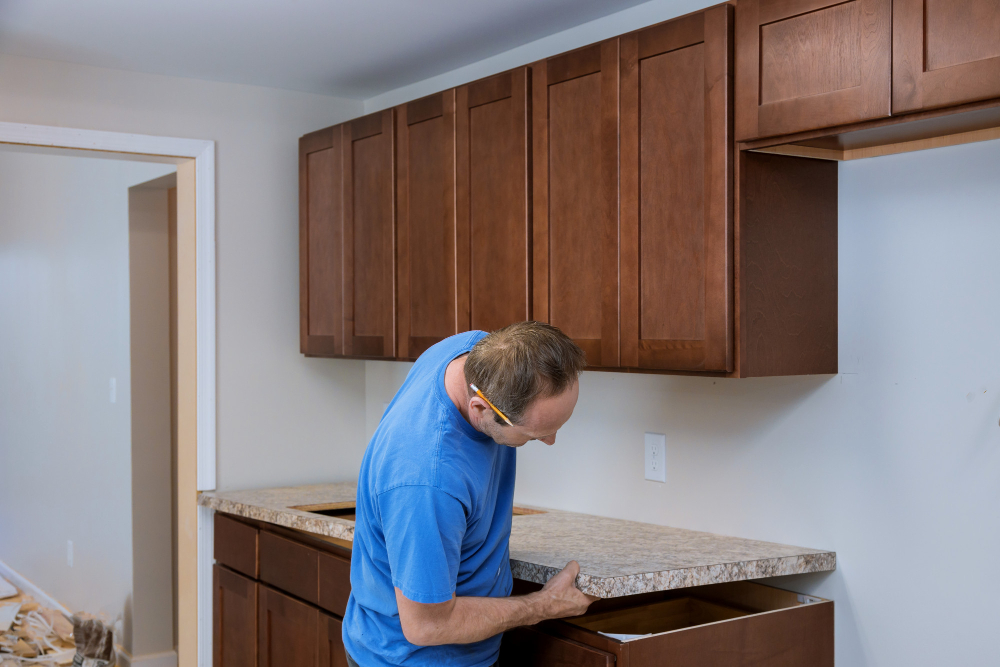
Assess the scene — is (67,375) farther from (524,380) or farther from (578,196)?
(524,380)

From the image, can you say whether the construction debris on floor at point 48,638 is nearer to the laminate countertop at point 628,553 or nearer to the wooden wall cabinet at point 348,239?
the wooden wall cabinet at point 348,239

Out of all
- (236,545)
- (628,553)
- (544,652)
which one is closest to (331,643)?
(236,545)

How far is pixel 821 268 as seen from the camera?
206 centimetres

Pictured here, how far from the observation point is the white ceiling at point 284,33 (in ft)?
8.21

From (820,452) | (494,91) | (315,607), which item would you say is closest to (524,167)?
(494,91)

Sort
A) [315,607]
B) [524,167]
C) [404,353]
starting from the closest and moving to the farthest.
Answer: [524,167] → [315,607] → [404,353]

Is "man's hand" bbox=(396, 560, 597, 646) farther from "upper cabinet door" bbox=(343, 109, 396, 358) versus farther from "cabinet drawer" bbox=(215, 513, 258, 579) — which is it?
"cabinet drawer" bbox=(215, 513, 258, 579)

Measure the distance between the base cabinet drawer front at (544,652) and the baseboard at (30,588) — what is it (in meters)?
3.50

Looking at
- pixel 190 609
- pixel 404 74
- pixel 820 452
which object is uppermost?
pixel 404 74

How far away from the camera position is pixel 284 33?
273 centimetres

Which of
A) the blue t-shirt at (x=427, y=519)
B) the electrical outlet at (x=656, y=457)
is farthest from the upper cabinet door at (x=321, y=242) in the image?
the blue t-shirt at (x=427, y=519)

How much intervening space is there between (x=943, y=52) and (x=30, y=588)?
5314 mm

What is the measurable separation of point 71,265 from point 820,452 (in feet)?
13.1

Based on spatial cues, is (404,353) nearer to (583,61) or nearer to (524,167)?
(524,167)
